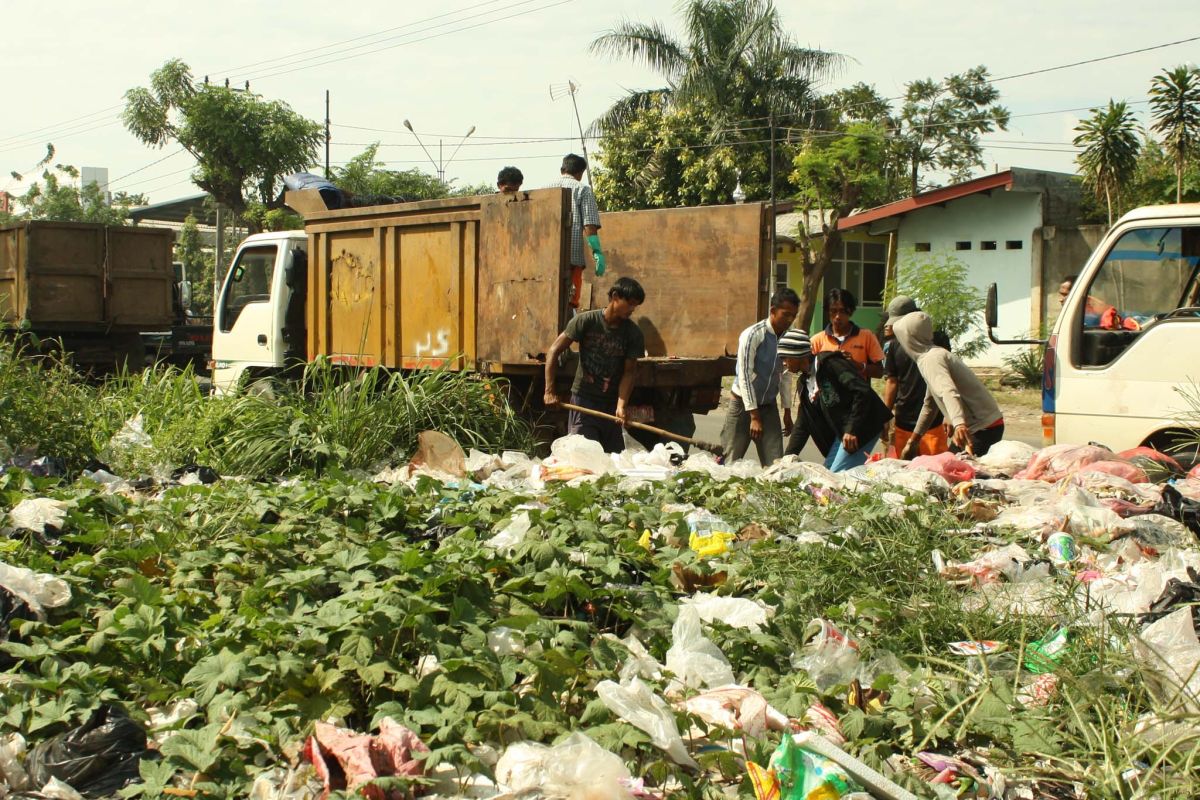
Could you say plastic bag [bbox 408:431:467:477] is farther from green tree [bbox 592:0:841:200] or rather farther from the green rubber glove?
green tree [bbox 592:0:841:200]

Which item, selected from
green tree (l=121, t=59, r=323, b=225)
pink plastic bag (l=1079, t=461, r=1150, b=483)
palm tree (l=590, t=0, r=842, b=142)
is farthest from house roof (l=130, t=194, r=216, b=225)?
pink plastic bag (l=1079, t=461, r=1150, b=483)

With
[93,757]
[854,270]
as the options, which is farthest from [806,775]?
[854,270]

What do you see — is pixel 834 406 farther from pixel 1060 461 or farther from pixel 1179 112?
pixel 1179 112

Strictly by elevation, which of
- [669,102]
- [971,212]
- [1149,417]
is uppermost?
[669,102]

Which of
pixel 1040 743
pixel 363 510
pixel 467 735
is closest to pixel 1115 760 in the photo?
pixel 1040 743

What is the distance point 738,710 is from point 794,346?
4373 millimetres

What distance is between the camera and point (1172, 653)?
3418 mm

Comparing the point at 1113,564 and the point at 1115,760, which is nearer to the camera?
the point at 1115,760

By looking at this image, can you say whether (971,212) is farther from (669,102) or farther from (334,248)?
(334,248)

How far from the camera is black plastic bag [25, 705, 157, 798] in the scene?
2738 millimetres

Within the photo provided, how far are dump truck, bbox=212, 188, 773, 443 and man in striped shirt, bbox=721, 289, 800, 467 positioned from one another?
0.74m

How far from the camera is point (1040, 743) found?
2889mm

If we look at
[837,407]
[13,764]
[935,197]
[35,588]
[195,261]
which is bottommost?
[13,764]

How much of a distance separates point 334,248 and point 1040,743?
7599mm
